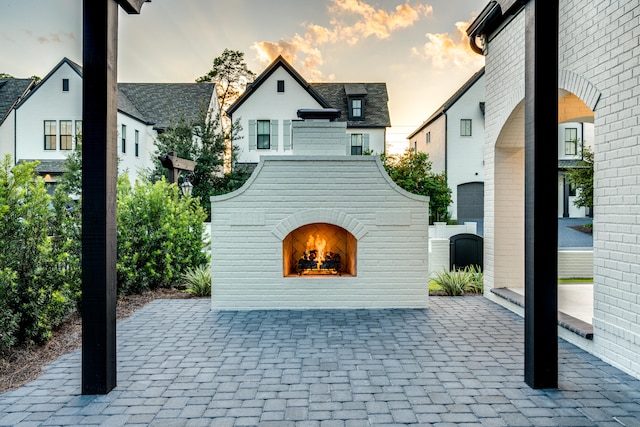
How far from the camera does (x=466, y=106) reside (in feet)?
69.0

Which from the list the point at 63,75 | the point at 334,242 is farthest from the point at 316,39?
the point at 63,75

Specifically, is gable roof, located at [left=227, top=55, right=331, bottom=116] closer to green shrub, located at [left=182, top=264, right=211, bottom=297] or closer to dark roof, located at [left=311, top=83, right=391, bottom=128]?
dark roof, located at [left=311, top=83, right=391, bottom=128]

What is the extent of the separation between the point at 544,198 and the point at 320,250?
178 inches

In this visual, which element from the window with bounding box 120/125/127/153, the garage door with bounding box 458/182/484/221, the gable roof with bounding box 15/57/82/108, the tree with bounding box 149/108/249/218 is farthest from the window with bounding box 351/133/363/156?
the gable roof with bounding box 15/57/82/108

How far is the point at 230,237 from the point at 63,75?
58.7ft

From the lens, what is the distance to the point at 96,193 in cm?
355

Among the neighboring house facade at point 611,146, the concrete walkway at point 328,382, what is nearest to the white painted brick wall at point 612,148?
the neighboring house facade at point 611,146

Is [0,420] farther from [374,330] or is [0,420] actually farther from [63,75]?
[63,75]

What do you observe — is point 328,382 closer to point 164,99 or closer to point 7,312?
point 7,312

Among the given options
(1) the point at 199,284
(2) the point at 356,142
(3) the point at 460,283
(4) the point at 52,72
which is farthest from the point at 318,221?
(4) the point at 52,72

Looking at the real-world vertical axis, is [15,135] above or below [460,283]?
above

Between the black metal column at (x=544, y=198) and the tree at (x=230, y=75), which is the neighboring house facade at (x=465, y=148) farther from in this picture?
the black metal column at (x=544, y=198)

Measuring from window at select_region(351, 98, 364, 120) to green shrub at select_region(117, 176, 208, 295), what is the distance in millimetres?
15217

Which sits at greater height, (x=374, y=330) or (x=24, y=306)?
(x=24, y=306)
